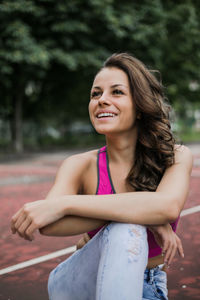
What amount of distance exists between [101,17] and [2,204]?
1095 centimetres

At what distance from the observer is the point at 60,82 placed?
21.0 m

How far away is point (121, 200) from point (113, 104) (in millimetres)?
571

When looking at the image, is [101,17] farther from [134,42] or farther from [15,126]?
[15,126]

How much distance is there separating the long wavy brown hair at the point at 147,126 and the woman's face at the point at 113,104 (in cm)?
4

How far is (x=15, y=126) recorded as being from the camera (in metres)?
18.8

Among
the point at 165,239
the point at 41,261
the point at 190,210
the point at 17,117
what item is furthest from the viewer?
the point at 17,117

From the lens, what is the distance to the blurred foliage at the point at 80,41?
14.9 m

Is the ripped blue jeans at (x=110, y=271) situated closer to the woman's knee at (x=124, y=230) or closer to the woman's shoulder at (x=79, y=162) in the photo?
the woman's knee at (x=124, y=230)

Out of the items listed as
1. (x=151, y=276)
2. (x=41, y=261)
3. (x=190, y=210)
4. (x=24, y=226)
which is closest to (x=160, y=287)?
(x=151, y=276)

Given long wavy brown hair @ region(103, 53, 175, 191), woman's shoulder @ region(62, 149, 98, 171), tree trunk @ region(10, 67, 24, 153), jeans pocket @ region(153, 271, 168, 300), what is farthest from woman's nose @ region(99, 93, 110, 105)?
tree trunk @ region(10, 67, 24, 153)

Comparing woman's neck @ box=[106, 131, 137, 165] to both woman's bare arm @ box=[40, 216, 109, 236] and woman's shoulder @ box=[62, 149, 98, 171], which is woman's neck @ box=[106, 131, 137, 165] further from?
woman's bare arm @ box=[40, 216, 109, 236]

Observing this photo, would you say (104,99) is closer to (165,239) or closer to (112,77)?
(112,77)

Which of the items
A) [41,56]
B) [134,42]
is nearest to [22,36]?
[41,56]

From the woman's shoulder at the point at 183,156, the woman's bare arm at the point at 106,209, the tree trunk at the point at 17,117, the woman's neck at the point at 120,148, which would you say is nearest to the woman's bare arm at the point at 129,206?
the woman's bare arm at the point at 106,209
